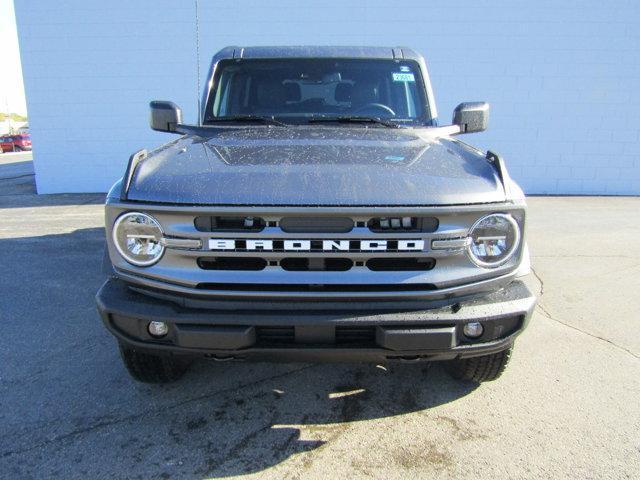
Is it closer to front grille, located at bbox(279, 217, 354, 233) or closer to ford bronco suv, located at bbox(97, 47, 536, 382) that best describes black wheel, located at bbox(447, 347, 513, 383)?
ford bronco suv, located at bbox(97, 47, 536, 382)

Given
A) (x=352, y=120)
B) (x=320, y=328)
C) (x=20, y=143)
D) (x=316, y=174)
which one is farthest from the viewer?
(x=20, y=143)

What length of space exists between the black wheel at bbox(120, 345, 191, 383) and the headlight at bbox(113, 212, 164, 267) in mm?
599

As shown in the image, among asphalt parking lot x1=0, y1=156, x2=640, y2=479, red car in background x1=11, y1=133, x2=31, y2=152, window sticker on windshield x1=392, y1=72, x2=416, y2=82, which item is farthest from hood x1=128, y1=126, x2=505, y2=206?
red car in background x1=11, y1=133, x2=31, y2=152

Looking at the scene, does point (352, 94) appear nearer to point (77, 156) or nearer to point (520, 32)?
point (520, 32)

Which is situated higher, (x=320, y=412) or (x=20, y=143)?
(x=320, y=412)

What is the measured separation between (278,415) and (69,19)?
10.00 metres

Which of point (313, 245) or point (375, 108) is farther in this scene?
point (375, 108)

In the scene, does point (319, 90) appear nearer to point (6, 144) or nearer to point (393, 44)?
point (393, 44)

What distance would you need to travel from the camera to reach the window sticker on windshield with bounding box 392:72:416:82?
12.3ft

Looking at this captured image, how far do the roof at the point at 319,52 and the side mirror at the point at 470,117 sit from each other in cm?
65

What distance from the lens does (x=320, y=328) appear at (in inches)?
84.5

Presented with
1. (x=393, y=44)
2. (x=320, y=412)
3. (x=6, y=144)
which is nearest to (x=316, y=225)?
(x=320, y=412)

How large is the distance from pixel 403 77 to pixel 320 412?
8.18 ft

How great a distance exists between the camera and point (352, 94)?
367 centimetres
